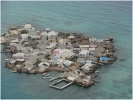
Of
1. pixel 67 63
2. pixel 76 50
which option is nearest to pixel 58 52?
pixel 76 50

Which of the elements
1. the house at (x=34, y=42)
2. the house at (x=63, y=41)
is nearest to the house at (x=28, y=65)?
the house at (x=34, y=42)

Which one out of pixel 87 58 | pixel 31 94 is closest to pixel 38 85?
pixel 31 94

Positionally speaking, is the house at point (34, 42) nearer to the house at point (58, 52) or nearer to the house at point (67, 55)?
the house at point (58, 52)

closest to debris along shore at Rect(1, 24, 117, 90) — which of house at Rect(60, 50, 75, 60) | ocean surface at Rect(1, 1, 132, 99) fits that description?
Answer: house at Rect(60, 50, 75, 60)

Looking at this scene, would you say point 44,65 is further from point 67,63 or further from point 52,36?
point 52,36

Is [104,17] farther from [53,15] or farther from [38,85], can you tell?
[38,85]
